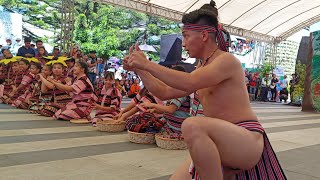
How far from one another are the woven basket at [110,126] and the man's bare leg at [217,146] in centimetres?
325

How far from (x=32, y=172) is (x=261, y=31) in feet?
56.1

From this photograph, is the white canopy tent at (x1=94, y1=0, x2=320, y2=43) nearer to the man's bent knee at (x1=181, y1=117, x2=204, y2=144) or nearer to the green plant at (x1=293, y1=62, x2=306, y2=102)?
the green plant at (x1=293, y1=62, x2=306, y2=102)

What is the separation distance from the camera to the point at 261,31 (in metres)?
18.3

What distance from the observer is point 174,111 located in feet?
13.0

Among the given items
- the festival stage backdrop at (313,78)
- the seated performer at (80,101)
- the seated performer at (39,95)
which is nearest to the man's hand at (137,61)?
the seated performer at (80,101)

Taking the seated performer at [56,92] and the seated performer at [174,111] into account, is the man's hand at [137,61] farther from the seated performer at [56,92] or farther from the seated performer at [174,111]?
the seated performer at [56,92]

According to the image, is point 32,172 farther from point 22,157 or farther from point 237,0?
point 237,0

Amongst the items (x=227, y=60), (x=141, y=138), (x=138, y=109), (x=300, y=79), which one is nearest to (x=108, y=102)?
(x=138, y=109)

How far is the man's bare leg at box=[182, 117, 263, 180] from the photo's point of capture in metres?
1.70

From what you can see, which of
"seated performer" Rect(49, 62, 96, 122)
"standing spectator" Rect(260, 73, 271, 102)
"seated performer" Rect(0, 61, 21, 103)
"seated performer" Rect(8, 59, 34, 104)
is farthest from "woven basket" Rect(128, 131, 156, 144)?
"standing spectator" Rect(260, 73, 271, 102)

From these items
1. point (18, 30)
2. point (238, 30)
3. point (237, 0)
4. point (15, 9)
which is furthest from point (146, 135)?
point (15, 9)

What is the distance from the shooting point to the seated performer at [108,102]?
17.8ft

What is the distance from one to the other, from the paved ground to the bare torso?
1107mm

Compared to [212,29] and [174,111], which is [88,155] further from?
[212,29]
